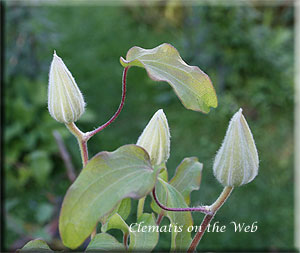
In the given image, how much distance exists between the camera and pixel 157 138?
1.76 feet

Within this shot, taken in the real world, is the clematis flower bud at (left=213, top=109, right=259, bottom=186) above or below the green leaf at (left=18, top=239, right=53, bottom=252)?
above

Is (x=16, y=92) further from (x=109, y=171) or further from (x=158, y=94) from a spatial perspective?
(x=109, y=171)

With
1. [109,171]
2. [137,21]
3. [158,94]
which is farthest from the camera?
[137,21]

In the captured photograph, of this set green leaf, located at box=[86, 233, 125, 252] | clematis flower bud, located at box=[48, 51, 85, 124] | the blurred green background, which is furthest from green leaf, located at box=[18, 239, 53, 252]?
the blurred green background

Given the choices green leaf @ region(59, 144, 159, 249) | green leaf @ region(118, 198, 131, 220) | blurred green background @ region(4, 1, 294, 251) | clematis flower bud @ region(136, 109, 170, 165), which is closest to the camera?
green leaf @ region(59, 144, 159, 249)

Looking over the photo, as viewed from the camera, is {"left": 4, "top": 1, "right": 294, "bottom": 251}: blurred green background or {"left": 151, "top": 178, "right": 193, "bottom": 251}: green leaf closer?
{"left": 151, "top": 178, "right": 193, "bottom": 251}: green leaf

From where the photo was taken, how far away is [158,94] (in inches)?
99.4

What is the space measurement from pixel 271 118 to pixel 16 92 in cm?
139

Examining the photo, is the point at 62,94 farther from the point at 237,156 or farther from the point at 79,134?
the point at 237,156

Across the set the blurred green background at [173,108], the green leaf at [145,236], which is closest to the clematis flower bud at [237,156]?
the green leaf at [145,236]

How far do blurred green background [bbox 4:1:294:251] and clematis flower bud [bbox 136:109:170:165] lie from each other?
2.63 ft

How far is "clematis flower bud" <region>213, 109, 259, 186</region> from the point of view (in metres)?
0.46

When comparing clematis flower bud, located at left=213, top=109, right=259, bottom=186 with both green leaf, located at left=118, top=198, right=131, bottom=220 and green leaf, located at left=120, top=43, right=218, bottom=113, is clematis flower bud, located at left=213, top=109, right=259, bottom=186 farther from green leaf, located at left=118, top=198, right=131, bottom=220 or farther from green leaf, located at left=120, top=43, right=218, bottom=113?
green leaf, located at left=118, top=198, right=131, bottom=220

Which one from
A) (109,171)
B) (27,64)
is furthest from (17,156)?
(109,171)
